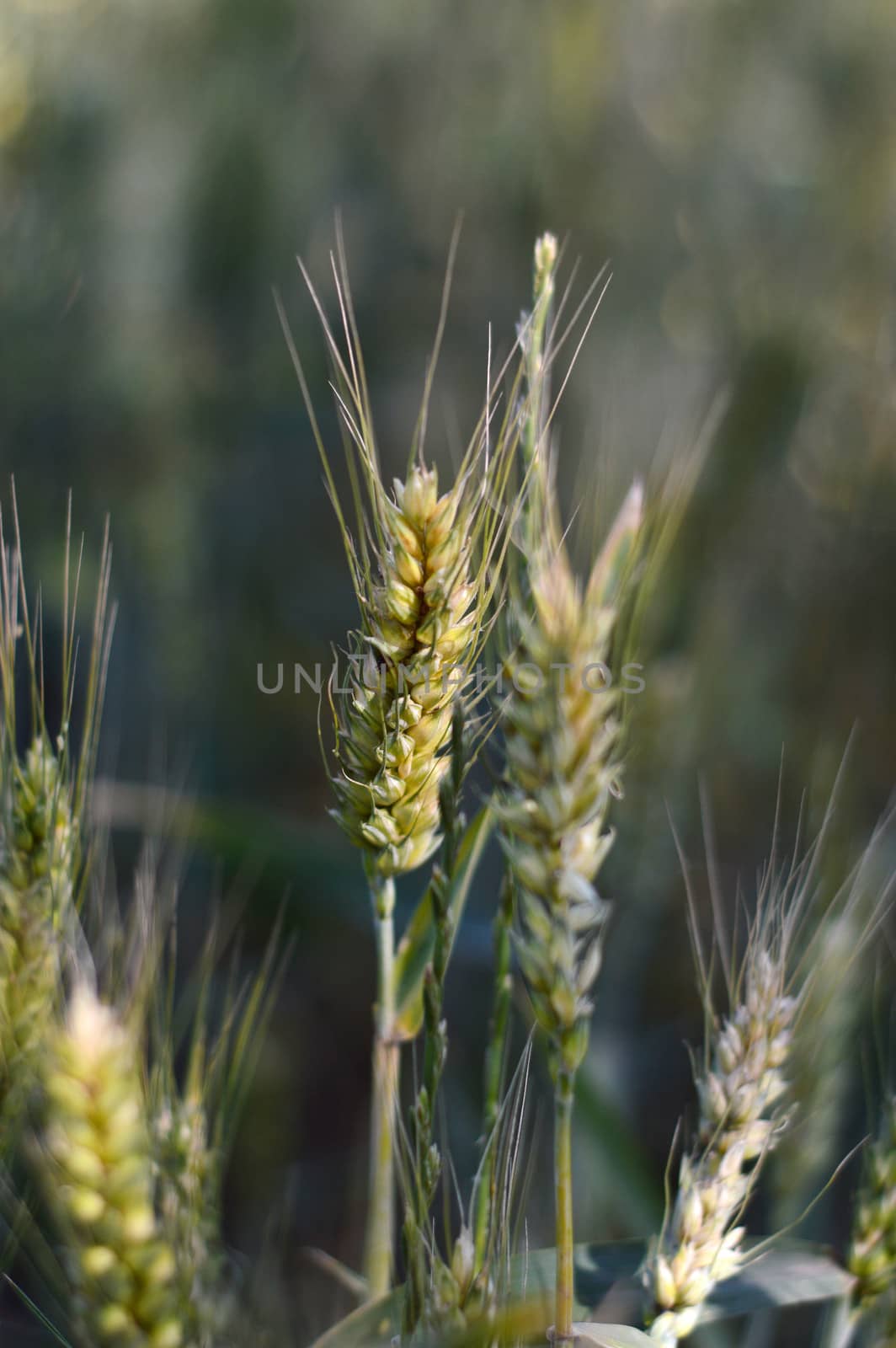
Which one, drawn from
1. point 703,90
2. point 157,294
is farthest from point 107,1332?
point 703,90

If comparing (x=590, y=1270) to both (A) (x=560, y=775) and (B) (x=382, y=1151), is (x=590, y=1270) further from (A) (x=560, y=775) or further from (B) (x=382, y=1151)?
(A) (x=560, y=775)

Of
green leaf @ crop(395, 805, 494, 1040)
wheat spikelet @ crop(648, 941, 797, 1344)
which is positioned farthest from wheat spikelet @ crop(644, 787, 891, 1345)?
green leaf @ crop(395, 805, 494, 1040)

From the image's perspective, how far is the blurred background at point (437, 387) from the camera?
3.20 feet

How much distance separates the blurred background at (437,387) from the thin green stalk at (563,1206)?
1.26 ft

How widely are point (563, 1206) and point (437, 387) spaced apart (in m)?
1.27


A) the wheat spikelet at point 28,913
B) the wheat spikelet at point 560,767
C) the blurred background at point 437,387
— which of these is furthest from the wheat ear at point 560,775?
the blurred background at point 437,387

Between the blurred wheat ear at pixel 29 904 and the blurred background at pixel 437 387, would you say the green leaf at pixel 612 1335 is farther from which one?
the blurred background at pixel 437 387

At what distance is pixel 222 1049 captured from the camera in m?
0.49

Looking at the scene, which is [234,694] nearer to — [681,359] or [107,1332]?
[681,359]

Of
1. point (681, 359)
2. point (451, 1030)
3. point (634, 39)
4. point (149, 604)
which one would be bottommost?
point (451, 1030)

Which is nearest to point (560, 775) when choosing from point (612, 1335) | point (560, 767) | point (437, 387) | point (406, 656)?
point (560, 767)

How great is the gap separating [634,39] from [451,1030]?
157 centimetres

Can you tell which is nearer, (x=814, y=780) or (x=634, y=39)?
(x=814, y=780)

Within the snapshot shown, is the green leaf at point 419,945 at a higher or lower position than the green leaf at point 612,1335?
higher
